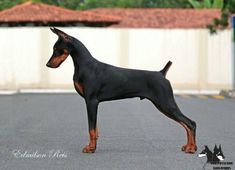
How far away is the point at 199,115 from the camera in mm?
14742

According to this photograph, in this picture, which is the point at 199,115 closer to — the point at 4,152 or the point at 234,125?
the point at 234,125

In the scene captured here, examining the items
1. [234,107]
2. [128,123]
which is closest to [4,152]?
[128,123]

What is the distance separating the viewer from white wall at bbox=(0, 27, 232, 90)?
2402 cm

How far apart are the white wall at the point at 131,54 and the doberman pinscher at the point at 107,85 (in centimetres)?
1526

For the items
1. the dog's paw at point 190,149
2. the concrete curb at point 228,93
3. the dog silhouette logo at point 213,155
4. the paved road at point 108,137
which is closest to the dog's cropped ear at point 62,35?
the paved road at point 108,137

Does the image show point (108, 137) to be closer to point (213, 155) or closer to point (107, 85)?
point (107, 85)

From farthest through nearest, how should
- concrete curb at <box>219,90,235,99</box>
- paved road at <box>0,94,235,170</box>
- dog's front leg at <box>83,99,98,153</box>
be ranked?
concrete curb at <box>219,90,235,99</box>
dog's front leg at <box>83,99,98,153</box>
paved road at <box>0,94,235,170</box>

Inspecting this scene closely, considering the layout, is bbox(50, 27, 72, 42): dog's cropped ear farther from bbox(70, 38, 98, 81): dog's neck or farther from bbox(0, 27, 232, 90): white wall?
bbox(0, 27, 232, 90): white wall

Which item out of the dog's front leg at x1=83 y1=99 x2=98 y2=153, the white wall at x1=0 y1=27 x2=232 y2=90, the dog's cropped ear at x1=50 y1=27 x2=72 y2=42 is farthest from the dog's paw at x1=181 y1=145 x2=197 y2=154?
the white wall at x1=0 y1=27 x2=232 y2=90

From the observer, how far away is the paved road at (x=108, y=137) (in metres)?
7.87

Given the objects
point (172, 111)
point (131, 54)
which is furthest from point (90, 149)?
point (131, 54)

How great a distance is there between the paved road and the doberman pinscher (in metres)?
0.45

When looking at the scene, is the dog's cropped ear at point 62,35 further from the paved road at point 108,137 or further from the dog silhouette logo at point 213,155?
the dog silhouette logo at point 213,155

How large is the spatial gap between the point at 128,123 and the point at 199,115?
8.66 ft
